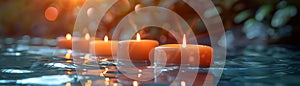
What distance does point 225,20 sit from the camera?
6.61ft

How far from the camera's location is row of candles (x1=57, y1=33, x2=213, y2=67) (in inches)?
42.1

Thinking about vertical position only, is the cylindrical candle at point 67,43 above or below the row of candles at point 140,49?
above

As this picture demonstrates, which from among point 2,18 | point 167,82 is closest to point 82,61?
point 167,82

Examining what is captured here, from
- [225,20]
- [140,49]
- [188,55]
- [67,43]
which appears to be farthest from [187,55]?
[225,20]

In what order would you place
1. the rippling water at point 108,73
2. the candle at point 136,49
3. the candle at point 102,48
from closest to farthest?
the rippling water at point 108,73, the candle at point 136,49, the candle at point 102,48

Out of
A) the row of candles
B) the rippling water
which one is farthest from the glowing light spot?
the rippling water

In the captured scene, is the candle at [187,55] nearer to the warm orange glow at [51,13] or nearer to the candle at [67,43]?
the candle at [67,43]

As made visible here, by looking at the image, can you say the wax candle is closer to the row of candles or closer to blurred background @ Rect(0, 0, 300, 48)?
the row of candles

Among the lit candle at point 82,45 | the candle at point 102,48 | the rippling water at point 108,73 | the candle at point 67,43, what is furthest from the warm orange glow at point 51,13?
the rippling water at point 108,73

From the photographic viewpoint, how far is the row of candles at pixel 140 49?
3.51 ft

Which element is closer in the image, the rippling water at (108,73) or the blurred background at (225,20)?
the rippling water at (108,73)

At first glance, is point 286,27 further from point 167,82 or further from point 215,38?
point 167,82

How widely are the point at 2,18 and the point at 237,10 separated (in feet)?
6.61

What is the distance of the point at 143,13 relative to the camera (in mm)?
2135
